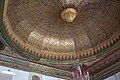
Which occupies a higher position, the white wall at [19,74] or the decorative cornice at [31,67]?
the decorative cornice at [31,67]

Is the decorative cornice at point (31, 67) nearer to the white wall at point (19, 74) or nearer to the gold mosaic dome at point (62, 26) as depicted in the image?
the white wall at point (19, 74)

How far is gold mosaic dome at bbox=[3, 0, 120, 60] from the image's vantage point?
5.17 m

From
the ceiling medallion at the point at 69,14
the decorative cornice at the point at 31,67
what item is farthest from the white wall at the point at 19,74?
the ceiling medallion at the point at 69,14

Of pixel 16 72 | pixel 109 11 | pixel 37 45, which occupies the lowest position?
pixel 16 72

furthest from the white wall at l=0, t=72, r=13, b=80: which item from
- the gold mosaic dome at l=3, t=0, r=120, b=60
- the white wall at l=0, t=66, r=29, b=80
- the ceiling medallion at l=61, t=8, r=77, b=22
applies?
the ceiling medallion at l=61, t=8, r=77, b=22

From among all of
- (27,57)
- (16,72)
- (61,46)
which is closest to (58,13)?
(61,46)

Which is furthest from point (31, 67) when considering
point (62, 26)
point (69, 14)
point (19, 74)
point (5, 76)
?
point (69, 14)

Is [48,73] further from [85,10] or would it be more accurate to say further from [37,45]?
[85,10]

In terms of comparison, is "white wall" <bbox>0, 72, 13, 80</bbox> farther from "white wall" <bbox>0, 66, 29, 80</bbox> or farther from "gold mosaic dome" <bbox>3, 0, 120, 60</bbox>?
"gold mosaic dome" <bbox>3, 0, 120, 60</bbox>

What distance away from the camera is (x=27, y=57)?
5609 mm

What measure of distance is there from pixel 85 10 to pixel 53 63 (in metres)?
1.80

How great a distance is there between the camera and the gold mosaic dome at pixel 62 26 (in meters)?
5.17

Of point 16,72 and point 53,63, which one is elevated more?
point 53,63

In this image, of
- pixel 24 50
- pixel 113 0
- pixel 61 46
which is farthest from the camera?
pixel 61 46
